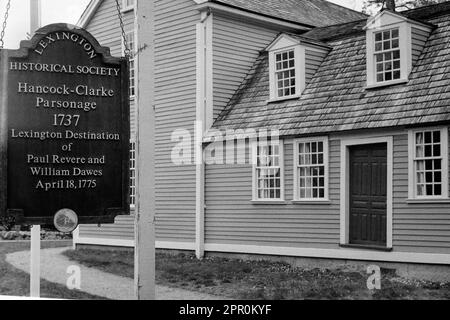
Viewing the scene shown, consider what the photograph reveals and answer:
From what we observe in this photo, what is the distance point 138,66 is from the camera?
7.36 meters

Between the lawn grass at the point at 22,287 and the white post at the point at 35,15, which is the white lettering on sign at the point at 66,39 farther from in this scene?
the lawn grass at the point at 22,287

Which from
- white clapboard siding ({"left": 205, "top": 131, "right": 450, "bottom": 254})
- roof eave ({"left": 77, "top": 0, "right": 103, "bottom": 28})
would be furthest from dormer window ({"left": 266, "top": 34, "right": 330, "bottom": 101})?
roof eave ({"left": 77, "top": 0, "right": 103, "bottom": 28})

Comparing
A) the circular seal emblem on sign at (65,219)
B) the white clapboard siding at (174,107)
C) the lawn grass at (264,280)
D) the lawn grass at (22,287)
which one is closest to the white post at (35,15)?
the circular seal emblem on sign at (65,219)

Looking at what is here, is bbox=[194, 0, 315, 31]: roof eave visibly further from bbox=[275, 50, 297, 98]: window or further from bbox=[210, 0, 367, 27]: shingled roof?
bbox=[275, 50, 297, 98]: window

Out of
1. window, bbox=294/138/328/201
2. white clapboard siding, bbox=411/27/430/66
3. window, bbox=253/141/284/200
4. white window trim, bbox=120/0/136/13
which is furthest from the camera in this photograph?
white window trim, bbox=120/0/136/13

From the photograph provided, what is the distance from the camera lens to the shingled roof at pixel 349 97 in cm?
1352

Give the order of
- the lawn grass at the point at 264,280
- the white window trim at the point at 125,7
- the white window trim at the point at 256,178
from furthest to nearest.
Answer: the white window trim at the point at 125,7 < the white window trim at the point at 256,178 < the lawn grass at the point at 264,280

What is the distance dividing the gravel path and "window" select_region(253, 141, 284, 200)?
14.4 feet

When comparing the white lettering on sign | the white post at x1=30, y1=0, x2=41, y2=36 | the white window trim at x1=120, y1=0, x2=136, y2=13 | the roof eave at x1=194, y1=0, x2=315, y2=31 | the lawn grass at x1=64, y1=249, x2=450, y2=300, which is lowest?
the lawn grass at x1=64, y1=249, x2=450, y2=300

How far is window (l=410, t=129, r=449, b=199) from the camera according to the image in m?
13.0

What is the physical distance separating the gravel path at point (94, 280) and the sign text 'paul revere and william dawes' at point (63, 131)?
4014 mm

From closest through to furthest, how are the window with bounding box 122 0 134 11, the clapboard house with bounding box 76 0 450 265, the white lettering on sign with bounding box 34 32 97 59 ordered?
the white lettering on sign with bounding box 34 32 97 59
the clapboard house with bounding box 76 0 450 265
the window with bounding box 122 0 134 11
